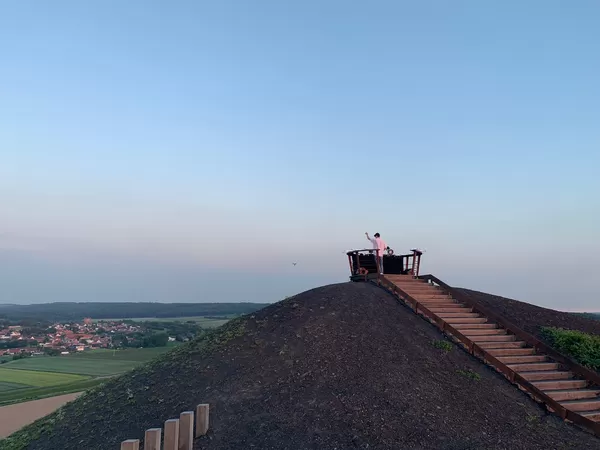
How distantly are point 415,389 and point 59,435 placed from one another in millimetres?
7937

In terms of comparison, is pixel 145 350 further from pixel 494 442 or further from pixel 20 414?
Answer: pixel 494 442

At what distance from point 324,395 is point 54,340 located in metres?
57.1

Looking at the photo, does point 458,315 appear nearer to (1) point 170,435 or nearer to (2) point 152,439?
(1) point 170,435

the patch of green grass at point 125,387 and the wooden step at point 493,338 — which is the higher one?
the wooden step at point 493,338

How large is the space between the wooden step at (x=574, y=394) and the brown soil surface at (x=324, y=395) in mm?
851

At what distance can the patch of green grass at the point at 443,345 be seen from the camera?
1217 centimetres

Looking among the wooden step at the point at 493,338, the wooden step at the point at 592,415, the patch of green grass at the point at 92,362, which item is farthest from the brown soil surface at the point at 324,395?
the patch of green grass at the point at 92,362

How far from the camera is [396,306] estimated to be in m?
14.5

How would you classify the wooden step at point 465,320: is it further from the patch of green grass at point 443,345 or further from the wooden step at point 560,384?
the wooden step at point 560,384

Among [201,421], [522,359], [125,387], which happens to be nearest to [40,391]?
[125,387]

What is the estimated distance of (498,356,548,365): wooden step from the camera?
482 inches

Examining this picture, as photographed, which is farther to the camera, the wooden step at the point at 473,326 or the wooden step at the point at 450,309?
the wooden step at the point at 450,309

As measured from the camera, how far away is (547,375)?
1177cm

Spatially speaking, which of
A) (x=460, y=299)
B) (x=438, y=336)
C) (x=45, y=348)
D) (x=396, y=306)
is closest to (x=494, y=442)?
(x=438, y=336)
